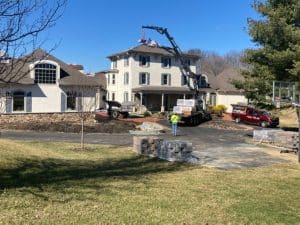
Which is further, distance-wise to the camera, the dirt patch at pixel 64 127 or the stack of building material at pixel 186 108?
the stack of building material at pixel 186 108

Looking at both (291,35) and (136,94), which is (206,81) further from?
(291,35)

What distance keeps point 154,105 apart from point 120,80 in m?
5.99

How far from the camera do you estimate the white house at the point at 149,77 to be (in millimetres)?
57406

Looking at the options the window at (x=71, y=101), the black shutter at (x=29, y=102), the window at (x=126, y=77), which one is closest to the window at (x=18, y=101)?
the black shutter at (x=29, y=102)

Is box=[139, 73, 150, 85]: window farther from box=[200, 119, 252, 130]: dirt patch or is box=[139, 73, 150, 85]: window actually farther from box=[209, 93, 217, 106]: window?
box=[200, 119, 252, 130]: dirt patch

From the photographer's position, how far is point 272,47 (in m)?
31.0

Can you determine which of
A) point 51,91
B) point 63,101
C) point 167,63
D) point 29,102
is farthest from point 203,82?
point 29,102

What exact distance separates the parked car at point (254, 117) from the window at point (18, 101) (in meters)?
22.0

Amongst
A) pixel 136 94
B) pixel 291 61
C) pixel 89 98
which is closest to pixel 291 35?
pixel 291 61

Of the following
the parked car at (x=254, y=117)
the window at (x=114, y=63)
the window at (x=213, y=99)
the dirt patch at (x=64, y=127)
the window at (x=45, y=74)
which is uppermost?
the window at (x=114, y=63)

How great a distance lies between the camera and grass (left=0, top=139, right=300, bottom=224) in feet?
24.8

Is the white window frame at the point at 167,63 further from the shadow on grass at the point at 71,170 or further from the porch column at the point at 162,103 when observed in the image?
the shadow on grass at the point at 71,170

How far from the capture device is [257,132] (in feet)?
95.5

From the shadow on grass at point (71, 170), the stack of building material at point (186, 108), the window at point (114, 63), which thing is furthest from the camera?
the window at point (114, 63)
